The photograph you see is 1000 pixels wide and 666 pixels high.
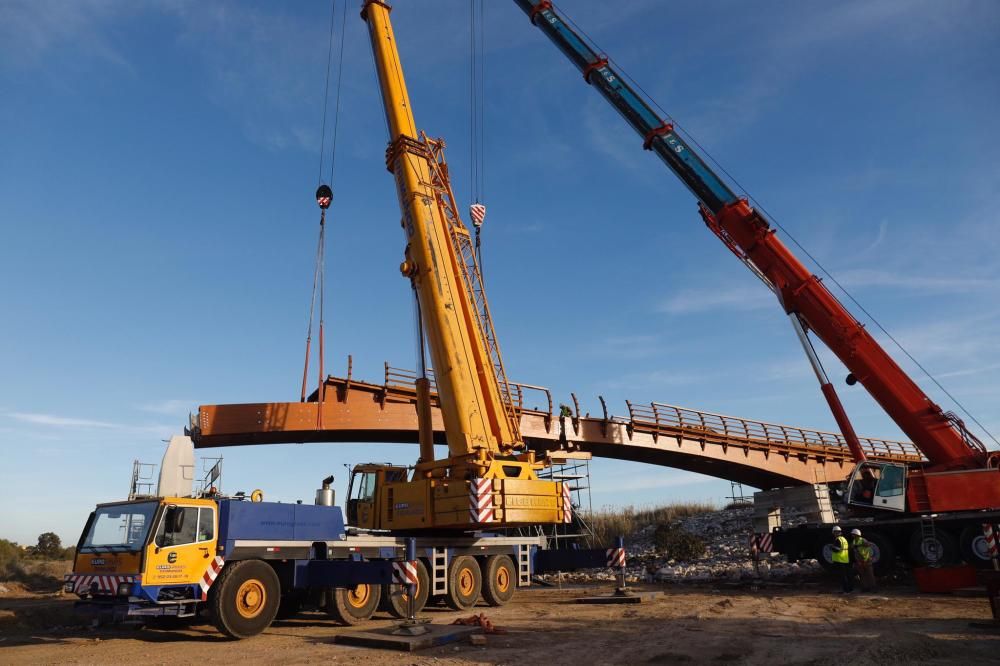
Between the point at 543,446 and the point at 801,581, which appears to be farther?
the point at 543,446

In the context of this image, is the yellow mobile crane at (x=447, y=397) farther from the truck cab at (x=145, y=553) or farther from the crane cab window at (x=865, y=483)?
the crane cab window at (x=865, y=483)

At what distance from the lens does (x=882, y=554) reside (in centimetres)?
1745

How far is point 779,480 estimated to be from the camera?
32.6 metres

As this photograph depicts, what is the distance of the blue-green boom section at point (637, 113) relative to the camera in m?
20.9

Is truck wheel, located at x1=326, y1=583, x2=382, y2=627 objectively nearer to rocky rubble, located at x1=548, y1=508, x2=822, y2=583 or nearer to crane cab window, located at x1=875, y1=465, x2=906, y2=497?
rocky rubble, located at x1=548, y1=508, x2=822, y2=583

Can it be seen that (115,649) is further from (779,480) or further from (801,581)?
(779,480)

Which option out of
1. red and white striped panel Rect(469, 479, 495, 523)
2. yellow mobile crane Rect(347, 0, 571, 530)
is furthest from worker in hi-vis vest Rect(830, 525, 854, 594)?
red and white striped panel Rect(469, 479, 495, 523)

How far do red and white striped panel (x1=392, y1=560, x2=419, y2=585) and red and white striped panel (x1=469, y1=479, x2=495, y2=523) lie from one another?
7.67ft

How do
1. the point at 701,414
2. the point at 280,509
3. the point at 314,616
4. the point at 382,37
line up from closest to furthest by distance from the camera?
the point at 280,509
the point at 314,616
the point at 382,37
the point at 701,414

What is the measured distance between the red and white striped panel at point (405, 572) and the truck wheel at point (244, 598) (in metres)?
2.09

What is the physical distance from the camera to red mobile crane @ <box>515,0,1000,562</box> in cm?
1662

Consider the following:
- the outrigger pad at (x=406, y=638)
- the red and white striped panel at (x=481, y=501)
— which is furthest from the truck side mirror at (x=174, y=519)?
the red and white striped panel at (x=481, y=501)

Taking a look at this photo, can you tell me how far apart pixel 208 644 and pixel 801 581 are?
15711mm

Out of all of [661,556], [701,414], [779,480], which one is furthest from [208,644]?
[779,480]
